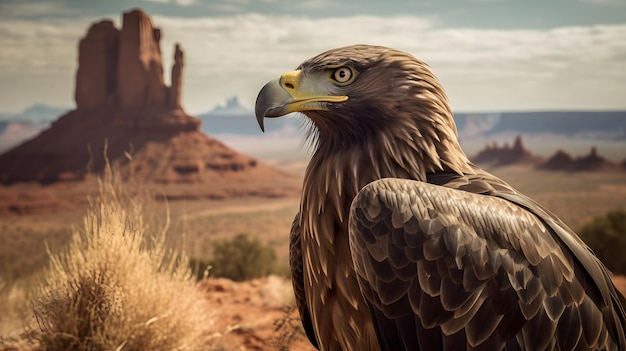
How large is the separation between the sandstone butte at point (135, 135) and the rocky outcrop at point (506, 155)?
2587 centimetres

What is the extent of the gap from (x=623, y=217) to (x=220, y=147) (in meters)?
58.1

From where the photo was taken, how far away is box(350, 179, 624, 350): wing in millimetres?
2689

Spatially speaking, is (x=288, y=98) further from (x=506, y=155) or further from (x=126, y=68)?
(x=126, y=68)

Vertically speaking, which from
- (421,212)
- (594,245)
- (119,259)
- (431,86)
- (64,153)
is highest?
(431,86)

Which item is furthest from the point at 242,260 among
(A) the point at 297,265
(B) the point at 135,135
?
(B) the point at 135,135

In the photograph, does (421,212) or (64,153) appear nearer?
(421,212)

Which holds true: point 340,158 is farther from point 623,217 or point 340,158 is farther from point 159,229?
point 623,217

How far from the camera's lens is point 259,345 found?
6.44 metres

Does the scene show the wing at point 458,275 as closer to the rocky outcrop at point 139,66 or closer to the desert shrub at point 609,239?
the desert shrub at point 609,239

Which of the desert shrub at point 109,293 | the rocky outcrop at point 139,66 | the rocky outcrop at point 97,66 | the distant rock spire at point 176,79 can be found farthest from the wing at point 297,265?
the rocky outcrop at point 97,66

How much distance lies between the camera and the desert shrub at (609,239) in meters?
14.8

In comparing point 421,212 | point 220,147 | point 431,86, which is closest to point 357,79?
point 431,86

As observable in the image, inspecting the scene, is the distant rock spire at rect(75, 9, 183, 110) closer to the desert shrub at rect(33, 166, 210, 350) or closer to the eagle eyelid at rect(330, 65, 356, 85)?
the desert shrub at rect(33, 166, 210, 350)

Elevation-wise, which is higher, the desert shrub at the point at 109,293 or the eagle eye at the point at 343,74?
Answer: the eagle eye at the point at 343,74
